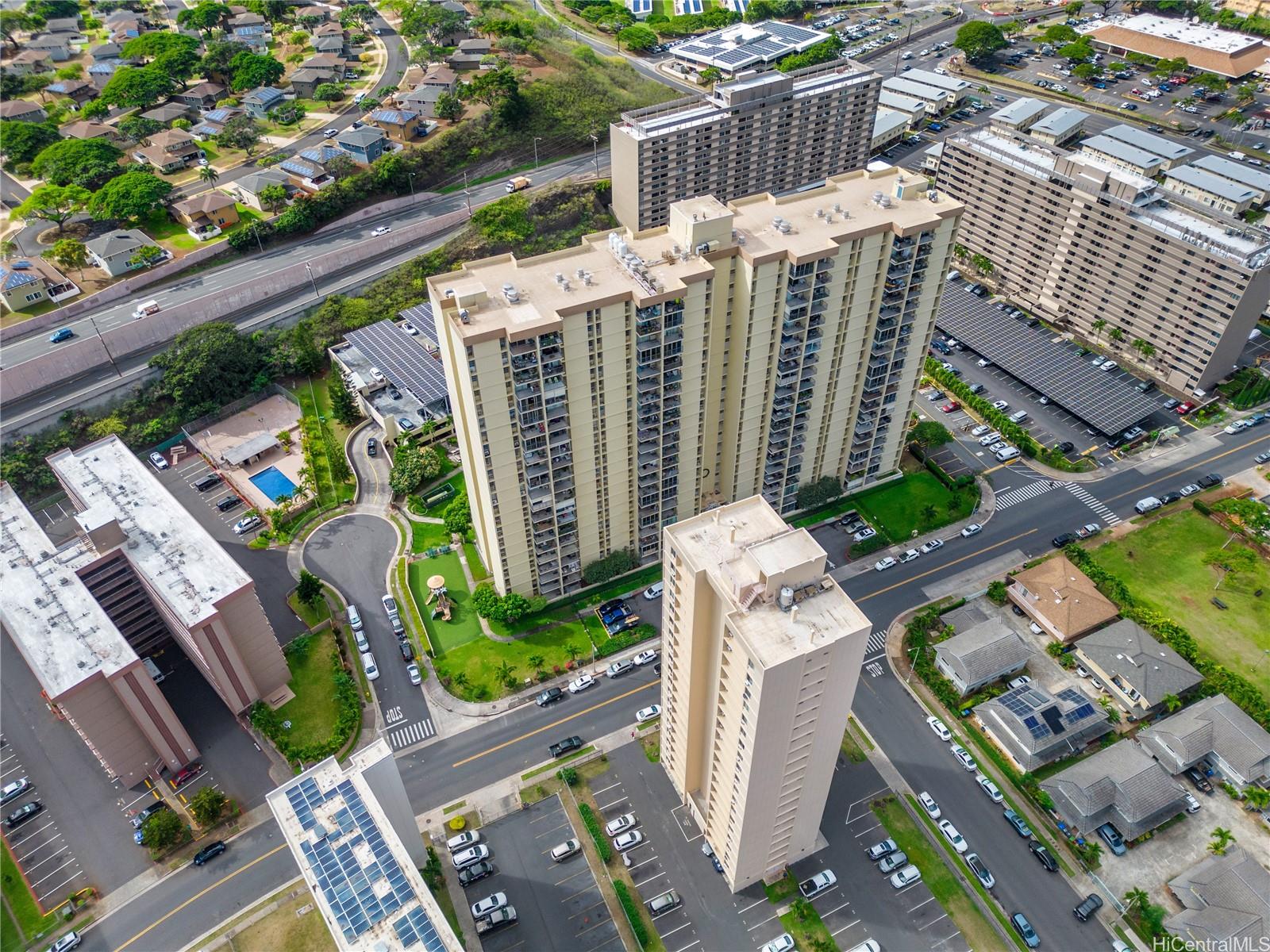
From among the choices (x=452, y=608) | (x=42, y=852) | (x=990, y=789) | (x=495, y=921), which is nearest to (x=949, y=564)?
(x=990, y=789)

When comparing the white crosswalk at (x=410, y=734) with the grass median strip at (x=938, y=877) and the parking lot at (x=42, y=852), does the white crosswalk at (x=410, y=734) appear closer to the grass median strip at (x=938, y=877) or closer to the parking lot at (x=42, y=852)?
the parking lot at (x=42, y=852)

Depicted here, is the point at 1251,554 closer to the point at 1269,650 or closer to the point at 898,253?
the point at 1269,650

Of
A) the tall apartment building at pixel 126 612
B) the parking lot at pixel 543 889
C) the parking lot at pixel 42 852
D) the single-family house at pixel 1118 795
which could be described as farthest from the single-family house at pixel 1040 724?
the parking lot at pixel 42 852

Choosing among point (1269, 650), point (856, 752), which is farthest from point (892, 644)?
point (1269, 650)

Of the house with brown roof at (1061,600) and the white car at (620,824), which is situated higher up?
the house with brown roof at (1061,600)

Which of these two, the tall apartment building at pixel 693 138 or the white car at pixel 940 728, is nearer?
the white car at pixel 940 728

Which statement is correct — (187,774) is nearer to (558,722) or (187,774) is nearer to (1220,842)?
Result: (558,722)

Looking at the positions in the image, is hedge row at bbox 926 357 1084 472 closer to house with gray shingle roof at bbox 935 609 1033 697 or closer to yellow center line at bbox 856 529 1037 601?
yellow center line at bbox 856 529 1037 601
